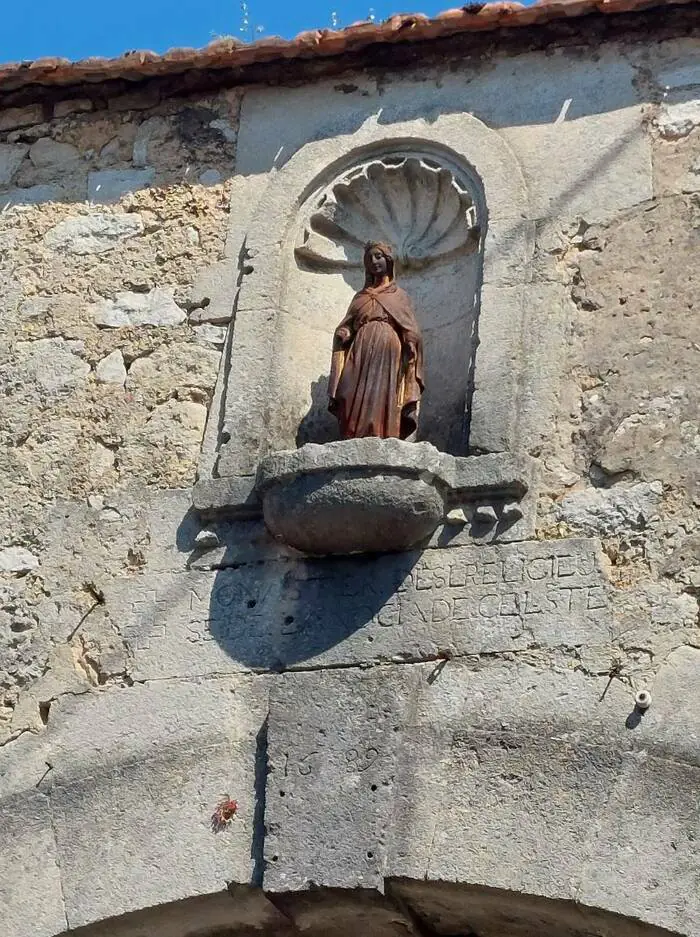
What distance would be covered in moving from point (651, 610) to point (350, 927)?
1.33m

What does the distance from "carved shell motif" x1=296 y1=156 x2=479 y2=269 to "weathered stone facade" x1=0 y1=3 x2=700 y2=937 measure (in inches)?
2.5

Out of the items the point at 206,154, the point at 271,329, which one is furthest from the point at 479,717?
the point at 206,154

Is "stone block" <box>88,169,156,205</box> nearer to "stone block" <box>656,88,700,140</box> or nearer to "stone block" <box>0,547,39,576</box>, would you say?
"stone block" <box>0,547,39,576</box>

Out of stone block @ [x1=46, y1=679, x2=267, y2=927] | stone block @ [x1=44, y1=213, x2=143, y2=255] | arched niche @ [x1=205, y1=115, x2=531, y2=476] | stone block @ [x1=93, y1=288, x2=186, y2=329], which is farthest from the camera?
stone block @ [x1=44, y1=213, x2=143, y2=255]

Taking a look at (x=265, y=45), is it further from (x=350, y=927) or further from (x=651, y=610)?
(x=350, y=927)

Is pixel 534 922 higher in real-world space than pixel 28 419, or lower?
lower

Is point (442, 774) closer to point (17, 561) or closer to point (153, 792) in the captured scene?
point (153, 792)

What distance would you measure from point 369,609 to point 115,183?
2.17 metres

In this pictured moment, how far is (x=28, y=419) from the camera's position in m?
6.44

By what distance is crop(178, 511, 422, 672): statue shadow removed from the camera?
18.5 ft

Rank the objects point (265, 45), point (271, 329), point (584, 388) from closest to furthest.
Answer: point (584, 388) < point (271, 329) < point (265, 45)

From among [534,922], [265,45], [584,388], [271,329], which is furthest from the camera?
[265,45]

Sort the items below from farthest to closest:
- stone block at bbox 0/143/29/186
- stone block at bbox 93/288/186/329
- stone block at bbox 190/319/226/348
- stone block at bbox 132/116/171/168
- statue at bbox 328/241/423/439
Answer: stone block at bbox 0/143/29/186 → stone block at bbox 132/116/171/168 → stone block at bbox 93/288/186/329 → stone block at bbox 190/319/226/348 → statue at bbox 328/241/423/439

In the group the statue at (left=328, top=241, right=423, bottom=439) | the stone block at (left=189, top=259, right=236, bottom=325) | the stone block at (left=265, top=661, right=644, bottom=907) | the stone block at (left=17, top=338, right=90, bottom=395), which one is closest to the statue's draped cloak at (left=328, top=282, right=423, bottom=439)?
the statue at (left=328, top=241, right=423, bottom=439)
